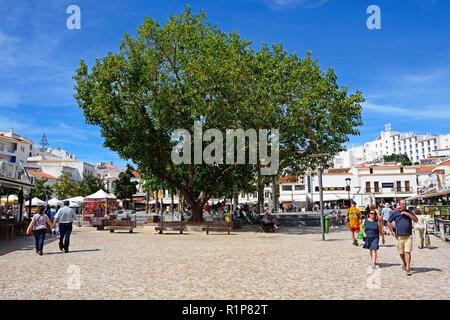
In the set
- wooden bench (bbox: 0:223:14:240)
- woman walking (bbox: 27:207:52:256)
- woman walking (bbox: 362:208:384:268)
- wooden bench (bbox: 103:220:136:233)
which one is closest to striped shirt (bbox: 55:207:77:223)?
woman walking (bbox: 27:207:52:256)

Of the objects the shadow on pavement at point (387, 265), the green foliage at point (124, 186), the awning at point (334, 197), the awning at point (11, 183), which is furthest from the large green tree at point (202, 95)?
the green foliage at point (124, 186)

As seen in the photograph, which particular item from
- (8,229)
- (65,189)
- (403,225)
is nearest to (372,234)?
(403,225)

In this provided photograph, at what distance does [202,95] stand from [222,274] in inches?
607

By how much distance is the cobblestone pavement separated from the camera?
7.56 meters

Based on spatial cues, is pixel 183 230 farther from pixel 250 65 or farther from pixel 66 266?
pixel 66 266

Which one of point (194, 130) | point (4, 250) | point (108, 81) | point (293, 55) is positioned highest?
point (293, 55)

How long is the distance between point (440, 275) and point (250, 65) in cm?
1762

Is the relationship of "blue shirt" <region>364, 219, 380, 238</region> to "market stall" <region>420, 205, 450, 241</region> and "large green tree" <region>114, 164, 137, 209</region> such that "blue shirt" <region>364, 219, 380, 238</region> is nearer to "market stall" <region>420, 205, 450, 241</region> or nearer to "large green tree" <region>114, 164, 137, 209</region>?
"market stall" <region>420, 205, 450, 241</region>

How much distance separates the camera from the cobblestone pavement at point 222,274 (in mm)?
7562

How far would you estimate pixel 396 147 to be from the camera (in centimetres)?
17500

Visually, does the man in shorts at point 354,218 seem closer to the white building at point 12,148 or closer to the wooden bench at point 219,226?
the wooden bench at point 219,226

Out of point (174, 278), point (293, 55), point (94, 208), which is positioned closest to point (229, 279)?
point (174, 278)

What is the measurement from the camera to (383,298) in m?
7.00

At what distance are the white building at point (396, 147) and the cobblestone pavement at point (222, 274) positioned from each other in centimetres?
14197
